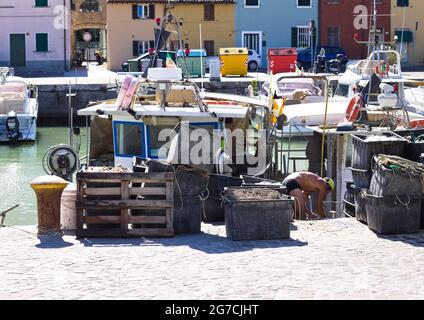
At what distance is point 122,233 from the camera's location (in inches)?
450

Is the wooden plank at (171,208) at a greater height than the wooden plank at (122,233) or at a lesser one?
greater

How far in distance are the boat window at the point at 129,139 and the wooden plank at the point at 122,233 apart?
3555mm

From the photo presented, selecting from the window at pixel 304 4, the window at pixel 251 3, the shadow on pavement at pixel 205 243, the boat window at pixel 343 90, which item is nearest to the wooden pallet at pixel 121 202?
the shadow on pavement at pixel 205 243

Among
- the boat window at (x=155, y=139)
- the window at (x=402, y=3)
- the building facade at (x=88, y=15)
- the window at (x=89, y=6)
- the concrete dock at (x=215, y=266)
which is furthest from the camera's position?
the window at (x=89, y=6)

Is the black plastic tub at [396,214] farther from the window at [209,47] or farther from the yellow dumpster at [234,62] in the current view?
Result: the window at [209,47]

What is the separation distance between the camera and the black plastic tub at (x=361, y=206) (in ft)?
39.7

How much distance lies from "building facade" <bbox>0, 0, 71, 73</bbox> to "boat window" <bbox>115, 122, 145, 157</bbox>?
33.8m

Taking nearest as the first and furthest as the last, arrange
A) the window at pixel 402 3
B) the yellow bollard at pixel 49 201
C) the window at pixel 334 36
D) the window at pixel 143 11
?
1. the yellow bollard at pixel 49 201
2. the window at pixel 143 11
3. the window at pixel 334 36
4. the window at pixel 402 3

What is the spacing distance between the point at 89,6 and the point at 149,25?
9371mm

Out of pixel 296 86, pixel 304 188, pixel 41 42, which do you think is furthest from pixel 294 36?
pixel 304 188

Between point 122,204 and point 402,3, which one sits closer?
point 122,204

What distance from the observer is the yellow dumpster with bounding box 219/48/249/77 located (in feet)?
140

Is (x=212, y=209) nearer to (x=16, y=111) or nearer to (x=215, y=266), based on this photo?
(x=215, y=266)
